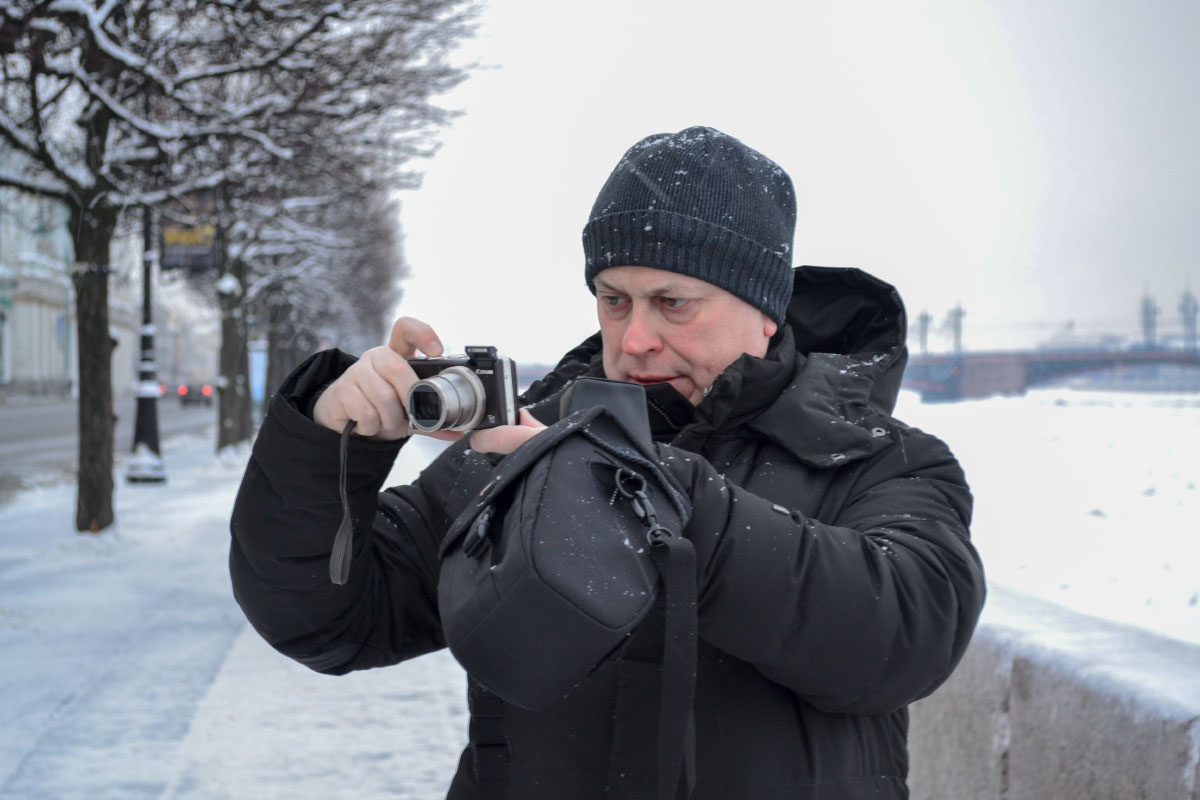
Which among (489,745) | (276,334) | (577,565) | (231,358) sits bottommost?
(489,745)

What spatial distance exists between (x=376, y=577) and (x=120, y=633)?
220 inches

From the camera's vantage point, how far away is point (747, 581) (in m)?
1.43

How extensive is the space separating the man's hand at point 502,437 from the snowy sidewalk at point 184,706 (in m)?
3.09

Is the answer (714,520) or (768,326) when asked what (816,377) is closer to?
(768,326)

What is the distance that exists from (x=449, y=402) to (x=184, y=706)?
14.3ft

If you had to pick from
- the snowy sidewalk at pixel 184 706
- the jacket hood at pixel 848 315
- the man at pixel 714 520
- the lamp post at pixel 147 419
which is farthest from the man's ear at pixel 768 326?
the lamp post at pixel 147 419

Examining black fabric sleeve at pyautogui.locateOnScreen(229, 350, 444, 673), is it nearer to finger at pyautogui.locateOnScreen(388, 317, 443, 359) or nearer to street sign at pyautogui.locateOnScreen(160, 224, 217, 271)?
finger at pyautogui.locateOnScreen(388, 317, 443, 359)

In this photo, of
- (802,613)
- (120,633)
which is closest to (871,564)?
(802,613)

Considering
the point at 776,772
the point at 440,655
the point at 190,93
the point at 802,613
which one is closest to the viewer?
the point at 802,613

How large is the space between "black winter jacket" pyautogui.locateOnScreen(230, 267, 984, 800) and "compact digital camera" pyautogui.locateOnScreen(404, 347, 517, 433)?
0.19 metres

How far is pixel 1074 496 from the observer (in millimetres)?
5547

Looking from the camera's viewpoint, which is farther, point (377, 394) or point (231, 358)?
point (231, 358)

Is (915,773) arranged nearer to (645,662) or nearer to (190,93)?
(645,662)

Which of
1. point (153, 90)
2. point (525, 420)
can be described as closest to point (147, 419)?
point (153, 90)
